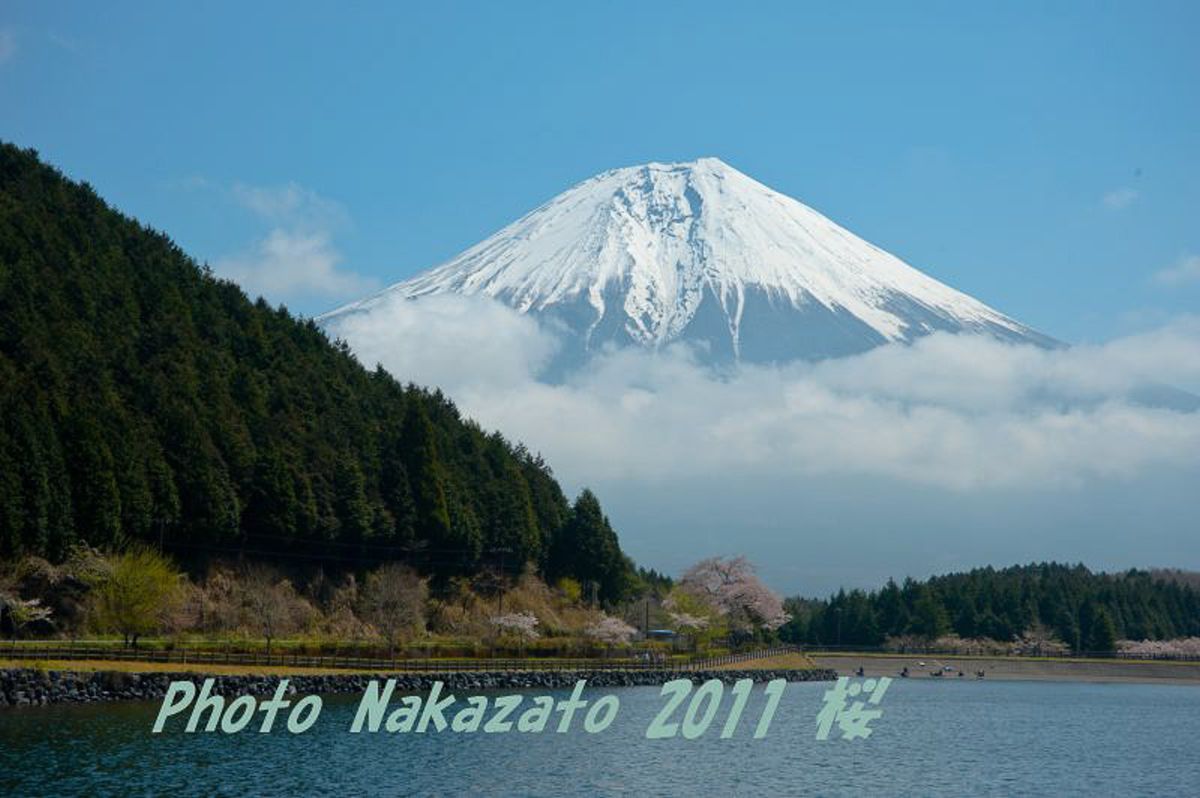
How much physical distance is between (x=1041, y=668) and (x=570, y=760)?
96530mm

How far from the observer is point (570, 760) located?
43375mm

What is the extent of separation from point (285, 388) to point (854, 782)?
57.9m

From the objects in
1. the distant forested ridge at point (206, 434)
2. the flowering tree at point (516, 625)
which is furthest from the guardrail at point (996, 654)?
the flowering tree at point (516, 625)

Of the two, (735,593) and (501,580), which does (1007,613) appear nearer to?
(735,593)

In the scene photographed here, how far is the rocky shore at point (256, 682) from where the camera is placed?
48.8 meters

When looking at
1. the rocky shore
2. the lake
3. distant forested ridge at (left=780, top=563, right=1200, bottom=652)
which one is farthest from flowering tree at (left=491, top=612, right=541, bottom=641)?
distant forested ridge at (left=780, top=563, right=1200, bottom=652)

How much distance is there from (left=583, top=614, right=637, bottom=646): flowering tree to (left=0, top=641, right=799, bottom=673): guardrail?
3.82 meters

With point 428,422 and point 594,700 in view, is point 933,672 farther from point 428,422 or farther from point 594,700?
point 594,700

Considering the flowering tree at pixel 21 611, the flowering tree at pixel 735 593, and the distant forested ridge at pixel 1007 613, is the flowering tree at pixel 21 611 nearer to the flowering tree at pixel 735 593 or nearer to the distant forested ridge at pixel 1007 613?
the flowering tree at pixel 735 593

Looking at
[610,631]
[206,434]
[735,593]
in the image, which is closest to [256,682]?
[206,434]

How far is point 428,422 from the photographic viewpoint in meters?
96.1

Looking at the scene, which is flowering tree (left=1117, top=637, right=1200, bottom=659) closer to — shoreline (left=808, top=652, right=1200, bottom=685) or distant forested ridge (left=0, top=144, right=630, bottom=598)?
shoreline (left=808, top=652, right=1200, bottom=685)

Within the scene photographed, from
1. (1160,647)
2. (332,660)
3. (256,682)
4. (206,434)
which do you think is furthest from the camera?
(1160,647)

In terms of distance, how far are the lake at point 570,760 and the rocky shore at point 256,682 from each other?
169 cm
